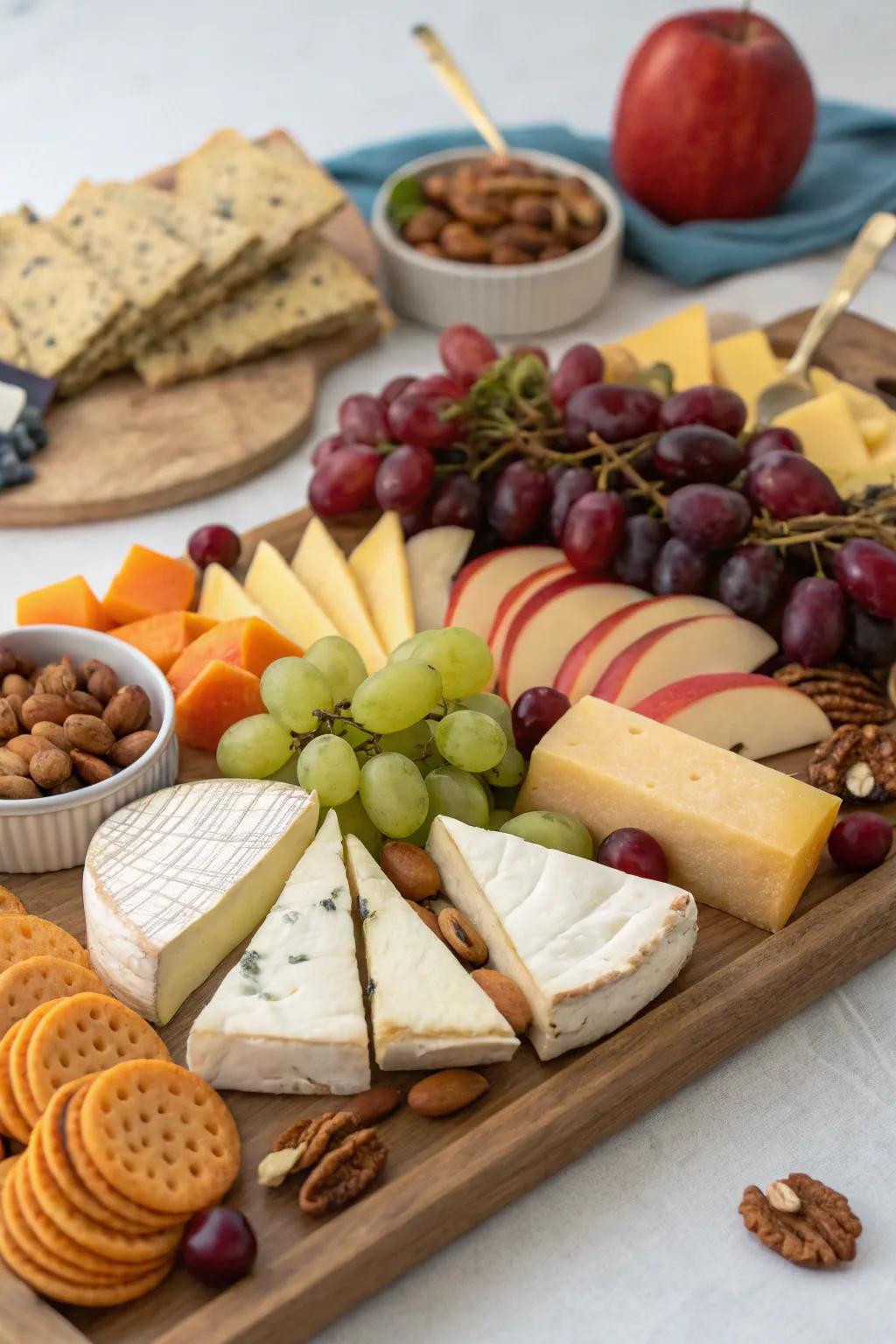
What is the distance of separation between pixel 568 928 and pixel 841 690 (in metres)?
0.59

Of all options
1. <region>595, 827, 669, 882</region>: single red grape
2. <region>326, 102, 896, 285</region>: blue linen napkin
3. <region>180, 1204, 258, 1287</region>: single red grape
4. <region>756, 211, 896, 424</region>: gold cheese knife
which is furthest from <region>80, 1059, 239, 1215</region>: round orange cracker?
<region>326, 102, 896, 285</region>: blue linen napkin

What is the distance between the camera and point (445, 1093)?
1.26m

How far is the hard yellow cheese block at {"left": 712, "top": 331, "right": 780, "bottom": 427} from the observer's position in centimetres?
236

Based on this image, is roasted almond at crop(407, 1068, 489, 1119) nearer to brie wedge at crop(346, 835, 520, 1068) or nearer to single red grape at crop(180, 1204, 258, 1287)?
brie wedge at crop(346, 835, 520, 1068)

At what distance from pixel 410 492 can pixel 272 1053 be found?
91cm

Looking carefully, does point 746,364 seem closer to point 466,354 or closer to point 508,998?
point 466,354

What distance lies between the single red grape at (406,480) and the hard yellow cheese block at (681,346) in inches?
23.0

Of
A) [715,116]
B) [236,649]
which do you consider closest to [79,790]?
[236,649]

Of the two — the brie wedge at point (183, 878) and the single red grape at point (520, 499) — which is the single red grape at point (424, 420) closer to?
the single red grape at point (520, 499)

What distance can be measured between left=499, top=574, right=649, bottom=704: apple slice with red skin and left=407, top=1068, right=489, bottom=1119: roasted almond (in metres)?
0.58

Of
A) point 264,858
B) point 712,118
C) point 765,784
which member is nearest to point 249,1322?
point 264,858

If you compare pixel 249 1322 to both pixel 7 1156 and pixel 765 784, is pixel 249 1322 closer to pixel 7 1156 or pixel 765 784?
pixel 7 1156

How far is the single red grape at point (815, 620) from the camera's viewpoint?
5.70 ft

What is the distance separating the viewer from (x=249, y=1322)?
3.65ft
